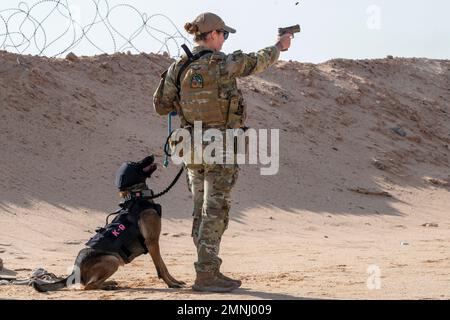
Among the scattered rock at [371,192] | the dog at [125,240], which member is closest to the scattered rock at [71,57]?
the scattered rock at [371,192]

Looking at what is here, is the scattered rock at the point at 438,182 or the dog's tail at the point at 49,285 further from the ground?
the scattered rock at the point at 438,182

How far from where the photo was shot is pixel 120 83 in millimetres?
17406

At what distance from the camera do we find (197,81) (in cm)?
588

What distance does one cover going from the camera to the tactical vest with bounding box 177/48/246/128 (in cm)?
586

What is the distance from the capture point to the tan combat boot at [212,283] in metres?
5.85

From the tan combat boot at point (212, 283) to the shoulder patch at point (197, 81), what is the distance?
4.21 feet

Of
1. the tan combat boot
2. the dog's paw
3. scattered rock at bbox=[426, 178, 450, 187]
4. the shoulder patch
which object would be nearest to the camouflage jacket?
the shoulder patch

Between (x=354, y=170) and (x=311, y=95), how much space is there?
3.53 metres

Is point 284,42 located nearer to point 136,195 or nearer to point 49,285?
point 136,195

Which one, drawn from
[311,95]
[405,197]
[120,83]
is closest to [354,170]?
[405,197]

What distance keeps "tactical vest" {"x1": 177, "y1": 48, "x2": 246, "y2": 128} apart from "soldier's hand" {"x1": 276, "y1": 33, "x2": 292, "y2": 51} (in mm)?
467

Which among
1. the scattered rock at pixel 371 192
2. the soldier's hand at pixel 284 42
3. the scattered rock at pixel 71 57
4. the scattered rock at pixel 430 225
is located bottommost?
the scattered rock at pixel 430 225

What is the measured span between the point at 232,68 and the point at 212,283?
4.82ft

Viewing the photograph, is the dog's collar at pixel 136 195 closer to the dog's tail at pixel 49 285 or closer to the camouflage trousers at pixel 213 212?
the camouflage trousers at pixel 213 212
